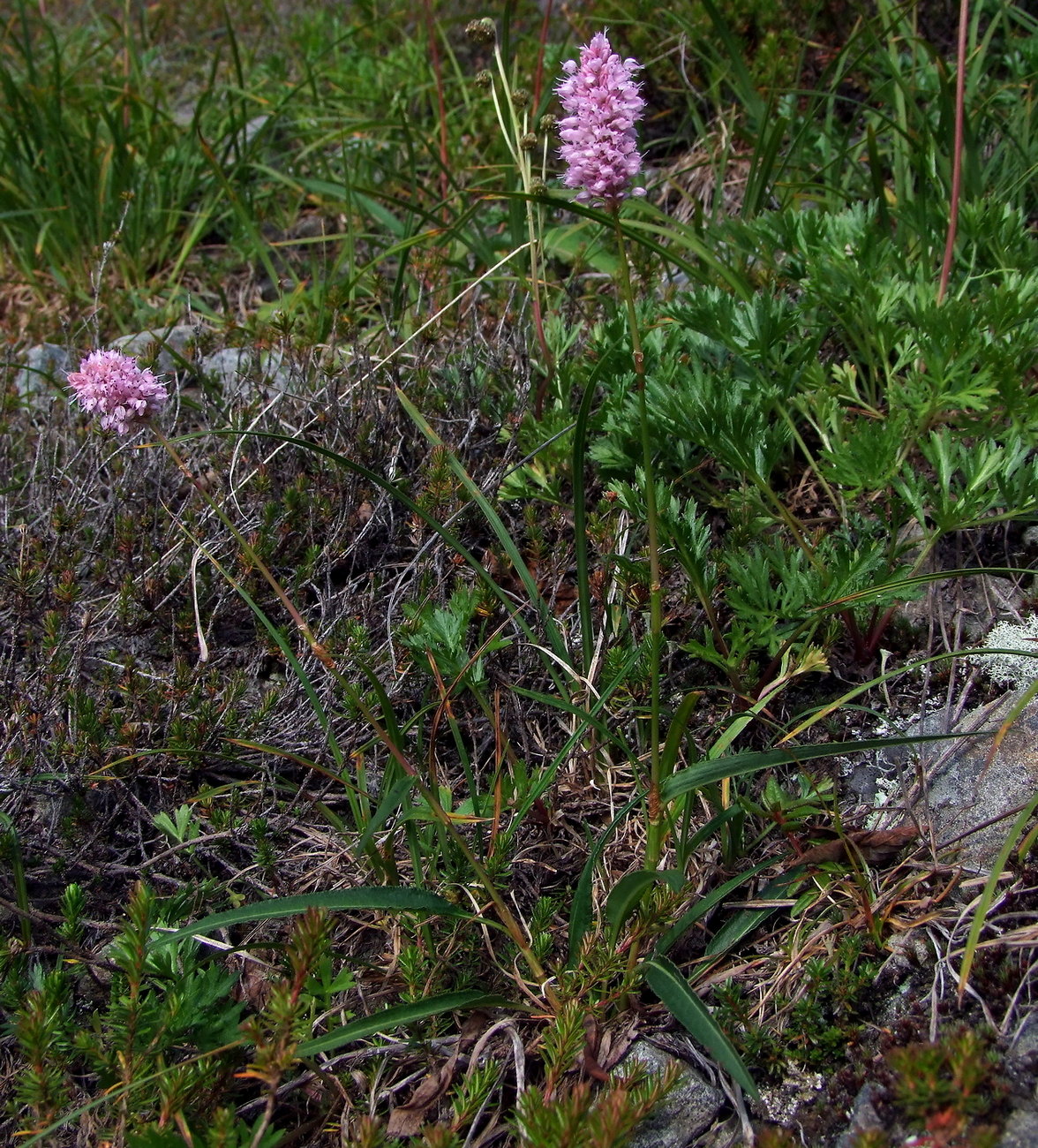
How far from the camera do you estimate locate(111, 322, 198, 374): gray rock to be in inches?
138

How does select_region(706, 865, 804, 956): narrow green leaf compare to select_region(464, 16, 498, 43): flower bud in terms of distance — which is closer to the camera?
select_region(706, 865, 804, 956): narrow green leaf

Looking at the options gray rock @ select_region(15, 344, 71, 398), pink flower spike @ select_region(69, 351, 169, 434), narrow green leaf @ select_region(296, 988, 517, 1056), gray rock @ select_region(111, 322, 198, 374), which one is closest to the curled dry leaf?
narrow green leaf @ select_region(296, 988, 517, 1056)

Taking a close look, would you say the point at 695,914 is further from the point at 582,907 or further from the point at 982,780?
the point at 982,780

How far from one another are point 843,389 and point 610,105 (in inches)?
55.1

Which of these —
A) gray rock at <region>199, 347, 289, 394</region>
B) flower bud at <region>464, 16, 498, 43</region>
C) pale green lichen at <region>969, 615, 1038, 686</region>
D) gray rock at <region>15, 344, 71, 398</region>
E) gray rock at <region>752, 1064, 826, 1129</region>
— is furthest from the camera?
gray rock at <region>15, 344, 71, 398</region>

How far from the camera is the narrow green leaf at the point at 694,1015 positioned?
5.48 ft

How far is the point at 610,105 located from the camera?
64.6 inches

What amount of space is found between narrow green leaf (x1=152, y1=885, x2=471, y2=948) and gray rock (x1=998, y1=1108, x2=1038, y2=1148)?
3.23 feet

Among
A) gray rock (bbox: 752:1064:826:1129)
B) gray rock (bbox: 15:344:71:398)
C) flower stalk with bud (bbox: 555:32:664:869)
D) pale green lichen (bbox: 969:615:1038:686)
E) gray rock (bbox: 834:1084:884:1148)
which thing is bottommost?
gray rock (bbox: 752:1064:826:1129)

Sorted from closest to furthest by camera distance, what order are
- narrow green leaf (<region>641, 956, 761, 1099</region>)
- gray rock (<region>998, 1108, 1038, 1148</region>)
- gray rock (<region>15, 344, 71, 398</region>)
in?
gray rock (<region>998, 1108, 1038, 1148</region>), narrow green leaf (<region>641, 956, 761, 1099</region>), gray rock (<region>15, 344, 71, 398</region>)

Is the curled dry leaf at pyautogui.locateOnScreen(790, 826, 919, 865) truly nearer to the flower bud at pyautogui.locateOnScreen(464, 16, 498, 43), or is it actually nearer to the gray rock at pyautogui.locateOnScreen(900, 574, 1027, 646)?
the gray rock at pyautogui.locateOnScreen(900, 574, 1027, 646)

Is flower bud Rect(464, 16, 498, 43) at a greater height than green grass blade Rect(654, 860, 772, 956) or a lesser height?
greater

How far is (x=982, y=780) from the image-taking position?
85.0 inches

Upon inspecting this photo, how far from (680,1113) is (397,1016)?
56cm
